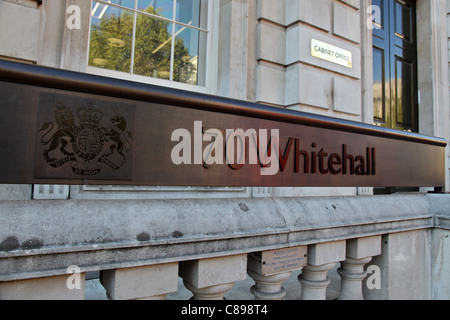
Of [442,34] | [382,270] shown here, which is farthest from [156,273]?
[442,34]

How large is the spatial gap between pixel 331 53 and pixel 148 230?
4.69 meters

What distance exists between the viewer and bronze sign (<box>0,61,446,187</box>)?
89cm

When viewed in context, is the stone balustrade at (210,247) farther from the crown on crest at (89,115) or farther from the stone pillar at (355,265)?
the crown on crest at (89,115)

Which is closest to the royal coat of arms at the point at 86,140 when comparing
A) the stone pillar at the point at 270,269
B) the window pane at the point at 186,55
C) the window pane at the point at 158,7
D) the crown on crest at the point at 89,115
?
the crown on crest at the point at 89,115

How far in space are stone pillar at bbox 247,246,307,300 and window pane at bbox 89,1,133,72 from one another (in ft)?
9.94

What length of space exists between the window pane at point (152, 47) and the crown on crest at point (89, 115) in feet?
9.36

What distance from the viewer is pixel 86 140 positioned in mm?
964

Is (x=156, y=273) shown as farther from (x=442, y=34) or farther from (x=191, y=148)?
(x=442, y=34)

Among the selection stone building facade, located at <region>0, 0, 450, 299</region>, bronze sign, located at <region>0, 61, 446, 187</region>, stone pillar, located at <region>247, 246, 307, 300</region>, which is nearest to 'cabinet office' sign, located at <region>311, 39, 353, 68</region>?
stone building facade, located at <region>0, 0, 450, 299</region>

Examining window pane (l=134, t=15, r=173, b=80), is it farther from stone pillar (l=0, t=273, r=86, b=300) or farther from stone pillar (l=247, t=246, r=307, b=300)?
stone pillar (l=0, t=273, r=86, b=300)

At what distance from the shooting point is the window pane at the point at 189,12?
4051mm

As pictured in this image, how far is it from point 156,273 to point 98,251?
0.22 meters

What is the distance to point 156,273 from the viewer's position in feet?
3.28

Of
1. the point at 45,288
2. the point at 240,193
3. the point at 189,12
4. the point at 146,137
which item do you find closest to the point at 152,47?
→ the point at 189,12
